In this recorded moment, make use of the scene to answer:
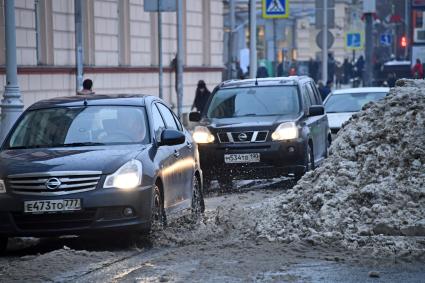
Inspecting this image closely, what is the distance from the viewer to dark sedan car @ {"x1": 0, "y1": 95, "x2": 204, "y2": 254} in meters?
9.58

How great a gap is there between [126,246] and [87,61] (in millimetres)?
18779

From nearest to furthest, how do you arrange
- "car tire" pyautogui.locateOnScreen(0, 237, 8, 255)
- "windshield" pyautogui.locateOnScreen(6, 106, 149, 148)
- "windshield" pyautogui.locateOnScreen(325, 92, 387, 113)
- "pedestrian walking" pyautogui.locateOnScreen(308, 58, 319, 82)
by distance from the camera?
"car tire" pyautogui.locateOnScreen(0, 237, 8, 255)
"windshield" pyautogui.locateOnScreen(6, 106, 149, 148)
"windshield" pyautogui.locateOnScreen(325, 92, 387, 113)
"pedestrian walking" pyautogui.locateOnScreen(308, 58, 319, 82)

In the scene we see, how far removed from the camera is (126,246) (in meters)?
10.2

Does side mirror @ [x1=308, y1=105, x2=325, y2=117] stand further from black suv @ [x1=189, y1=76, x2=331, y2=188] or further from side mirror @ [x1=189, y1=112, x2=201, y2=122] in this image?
side mirror @ [x1=189, y1=112, x2=201, y2=122]

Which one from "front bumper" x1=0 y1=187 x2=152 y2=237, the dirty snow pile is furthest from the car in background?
"front bumper" x1=0 y1=187 x2=152 y2=237

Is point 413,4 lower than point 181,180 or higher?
higher

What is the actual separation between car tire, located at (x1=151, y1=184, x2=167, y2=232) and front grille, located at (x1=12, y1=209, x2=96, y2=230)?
0.67 meters

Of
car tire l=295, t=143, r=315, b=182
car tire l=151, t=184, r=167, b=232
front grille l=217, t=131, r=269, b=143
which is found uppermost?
front grille l=217, t=131, r=269, b=143

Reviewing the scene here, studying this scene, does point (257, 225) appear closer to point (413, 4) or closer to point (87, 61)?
point (87, 61)

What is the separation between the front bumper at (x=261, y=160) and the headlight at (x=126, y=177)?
6.26 metres

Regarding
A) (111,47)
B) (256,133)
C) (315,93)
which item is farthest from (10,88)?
(111,47)

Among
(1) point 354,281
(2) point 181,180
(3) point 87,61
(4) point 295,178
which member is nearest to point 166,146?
(2) point 181,180

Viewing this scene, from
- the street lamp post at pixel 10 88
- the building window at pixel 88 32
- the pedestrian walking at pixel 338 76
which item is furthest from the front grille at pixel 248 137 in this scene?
the pedestrian walking at pixel 338 76

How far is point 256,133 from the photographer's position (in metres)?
16.1
